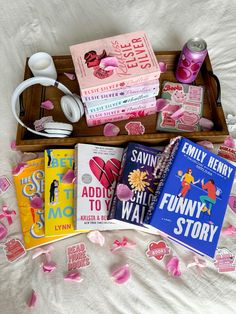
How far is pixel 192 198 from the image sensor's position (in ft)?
2.30

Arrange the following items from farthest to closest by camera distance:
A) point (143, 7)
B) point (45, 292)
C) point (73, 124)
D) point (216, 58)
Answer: point (143, 7) → point (216, 58) → point (73, 124) → point (45, 292)

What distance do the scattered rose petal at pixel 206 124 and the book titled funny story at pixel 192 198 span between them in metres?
0.11

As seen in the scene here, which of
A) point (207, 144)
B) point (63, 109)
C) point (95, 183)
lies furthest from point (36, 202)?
point (207, 144)

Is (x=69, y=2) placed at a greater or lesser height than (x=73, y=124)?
greater

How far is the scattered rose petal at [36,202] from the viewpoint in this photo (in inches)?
29.2

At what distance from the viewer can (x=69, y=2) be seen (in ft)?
3.65

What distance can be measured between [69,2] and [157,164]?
0.74m

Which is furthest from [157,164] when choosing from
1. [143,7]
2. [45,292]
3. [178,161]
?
[143,7]

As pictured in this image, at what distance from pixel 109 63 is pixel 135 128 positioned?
196mm

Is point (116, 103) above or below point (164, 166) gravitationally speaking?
above

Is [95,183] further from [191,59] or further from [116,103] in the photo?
[191,59]

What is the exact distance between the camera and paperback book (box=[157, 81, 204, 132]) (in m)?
0.85

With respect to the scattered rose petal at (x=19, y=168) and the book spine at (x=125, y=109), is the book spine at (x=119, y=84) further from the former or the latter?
the scattered rose petal at (x=19, y=168)

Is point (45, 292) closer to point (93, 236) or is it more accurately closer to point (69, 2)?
point (93, 236)
